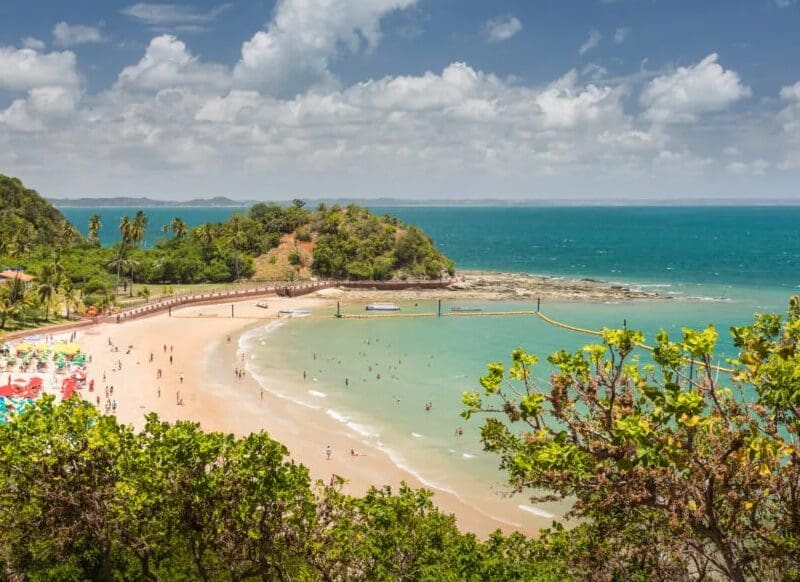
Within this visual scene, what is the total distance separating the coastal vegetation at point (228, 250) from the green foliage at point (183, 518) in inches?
2371

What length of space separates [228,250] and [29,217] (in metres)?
44.3

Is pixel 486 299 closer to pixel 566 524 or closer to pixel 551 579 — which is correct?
pixel 566 524

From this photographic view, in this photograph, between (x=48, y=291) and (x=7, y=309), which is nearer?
(x=7, y=309)

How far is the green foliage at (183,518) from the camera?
15047 millimetres

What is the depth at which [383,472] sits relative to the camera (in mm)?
32281

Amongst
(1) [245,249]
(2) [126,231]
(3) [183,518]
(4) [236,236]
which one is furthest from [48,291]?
(3) [183,518]

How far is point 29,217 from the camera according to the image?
382 ft

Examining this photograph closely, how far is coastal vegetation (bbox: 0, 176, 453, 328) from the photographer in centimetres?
8425

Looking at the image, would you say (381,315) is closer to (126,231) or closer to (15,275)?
(126,231)

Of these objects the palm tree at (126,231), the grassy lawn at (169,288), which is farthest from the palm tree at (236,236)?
the palm tree at (126,231)

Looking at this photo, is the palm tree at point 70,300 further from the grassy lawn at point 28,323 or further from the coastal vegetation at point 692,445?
the coastal vegetation at point 692,445

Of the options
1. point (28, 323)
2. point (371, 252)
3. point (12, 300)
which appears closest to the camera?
point (12, 300)

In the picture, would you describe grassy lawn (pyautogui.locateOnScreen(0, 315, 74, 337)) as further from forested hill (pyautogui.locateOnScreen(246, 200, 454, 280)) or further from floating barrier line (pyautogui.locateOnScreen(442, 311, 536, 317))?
forested hill (pyautogui.locateOnScreen(246, 200, 454, 280))

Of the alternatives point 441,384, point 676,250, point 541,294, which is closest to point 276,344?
point 441,384
